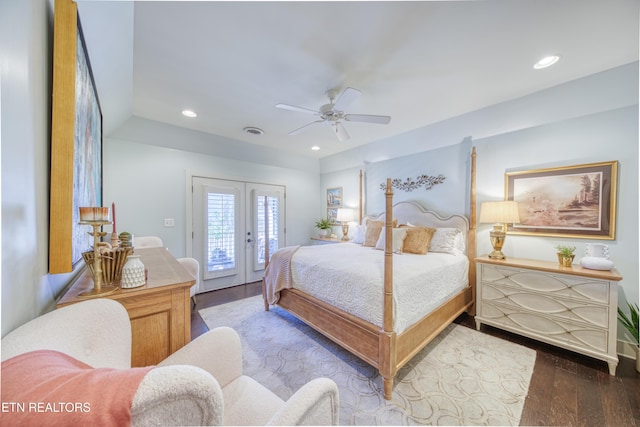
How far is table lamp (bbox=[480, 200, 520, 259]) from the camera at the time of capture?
2.53 m

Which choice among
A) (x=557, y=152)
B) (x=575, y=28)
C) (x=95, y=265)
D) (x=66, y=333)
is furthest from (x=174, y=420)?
(x=557, y=152)

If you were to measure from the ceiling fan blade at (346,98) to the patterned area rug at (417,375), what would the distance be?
246cm

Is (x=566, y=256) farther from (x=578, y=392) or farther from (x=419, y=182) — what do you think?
(x=419, y=182)

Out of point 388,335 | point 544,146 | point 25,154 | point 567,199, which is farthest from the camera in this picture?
point 544,146

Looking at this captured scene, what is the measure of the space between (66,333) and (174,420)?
0.61 metres

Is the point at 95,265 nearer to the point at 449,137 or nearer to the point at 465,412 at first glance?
the point at 465,412

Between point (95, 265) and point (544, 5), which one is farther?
point (544, 5)

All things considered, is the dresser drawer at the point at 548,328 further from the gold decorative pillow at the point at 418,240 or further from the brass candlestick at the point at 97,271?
the brass candlestick at the point at 97,271

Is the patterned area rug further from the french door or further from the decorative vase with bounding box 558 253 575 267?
the french door

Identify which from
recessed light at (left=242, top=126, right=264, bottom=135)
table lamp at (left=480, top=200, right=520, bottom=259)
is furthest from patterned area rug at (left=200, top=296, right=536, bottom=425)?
recessed light at (left=242, top=126, right=264, bottom=135)

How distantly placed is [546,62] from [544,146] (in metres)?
0.91

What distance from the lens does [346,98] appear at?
7.13 feet

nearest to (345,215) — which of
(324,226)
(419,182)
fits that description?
(324,226)

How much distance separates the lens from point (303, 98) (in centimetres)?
Answer: 265
